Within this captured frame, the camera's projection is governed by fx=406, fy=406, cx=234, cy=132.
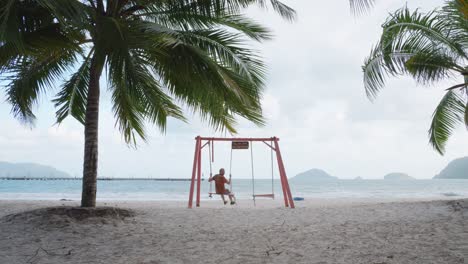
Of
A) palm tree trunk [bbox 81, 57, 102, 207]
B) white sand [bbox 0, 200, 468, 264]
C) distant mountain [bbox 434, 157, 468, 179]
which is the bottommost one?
white sand [bbox 0, 200, 468, 264]

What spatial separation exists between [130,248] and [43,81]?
5578mm

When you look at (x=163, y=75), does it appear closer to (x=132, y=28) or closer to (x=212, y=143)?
(x=132, y=28)

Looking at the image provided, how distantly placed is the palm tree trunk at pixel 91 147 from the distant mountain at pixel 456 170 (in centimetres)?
17064

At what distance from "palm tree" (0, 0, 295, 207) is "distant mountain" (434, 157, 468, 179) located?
169 meters

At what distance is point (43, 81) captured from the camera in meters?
9.41

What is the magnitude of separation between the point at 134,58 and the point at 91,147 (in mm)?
2584

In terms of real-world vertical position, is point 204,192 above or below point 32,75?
below

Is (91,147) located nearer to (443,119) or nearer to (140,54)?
(140,54)

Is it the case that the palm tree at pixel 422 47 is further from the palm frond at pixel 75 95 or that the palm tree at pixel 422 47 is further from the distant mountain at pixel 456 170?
the distant mountain at pixel 456 170

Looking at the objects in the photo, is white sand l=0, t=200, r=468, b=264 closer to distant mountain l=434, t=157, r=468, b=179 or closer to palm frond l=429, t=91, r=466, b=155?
palm frond l=429, t=91, r=466, b=155

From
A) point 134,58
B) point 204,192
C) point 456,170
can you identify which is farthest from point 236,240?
point 456,170

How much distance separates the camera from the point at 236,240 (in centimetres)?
612

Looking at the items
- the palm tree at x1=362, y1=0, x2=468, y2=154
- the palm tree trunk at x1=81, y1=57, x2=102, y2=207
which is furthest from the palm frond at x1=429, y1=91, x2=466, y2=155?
the palm tree trunk at x1=81, y1=57, x2=102, y2=207

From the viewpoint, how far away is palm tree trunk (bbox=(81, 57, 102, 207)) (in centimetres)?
803
